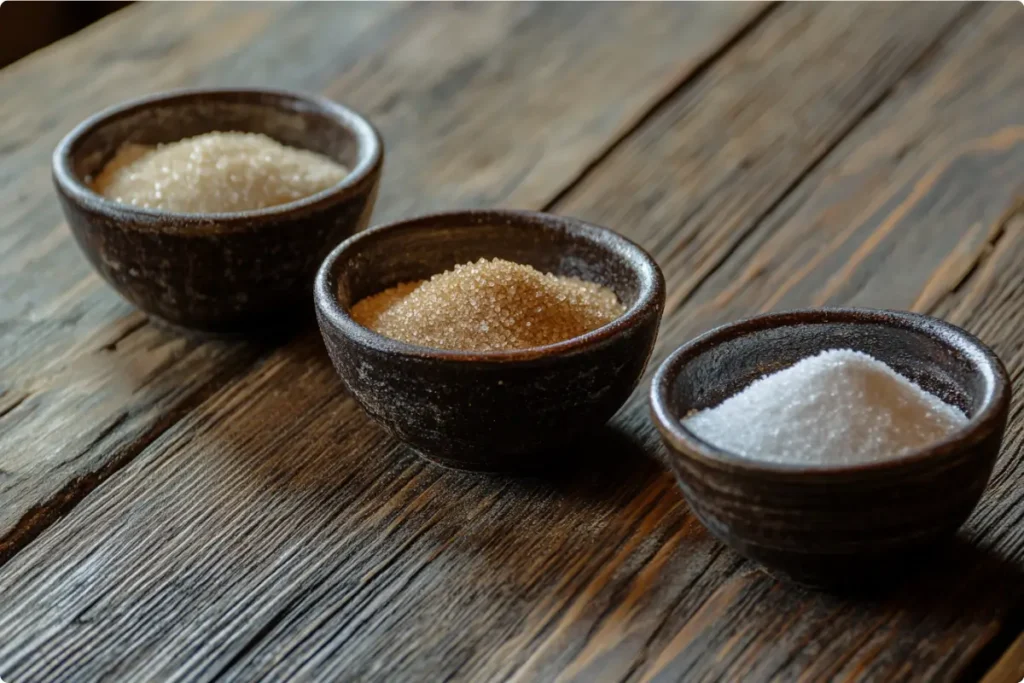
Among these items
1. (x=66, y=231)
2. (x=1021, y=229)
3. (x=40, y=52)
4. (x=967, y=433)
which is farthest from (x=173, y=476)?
(x=40, y=52)

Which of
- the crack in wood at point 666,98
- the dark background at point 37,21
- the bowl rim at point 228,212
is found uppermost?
the bowl rim at point 228,212

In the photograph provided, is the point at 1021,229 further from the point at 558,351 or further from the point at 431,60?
the point at 431,60

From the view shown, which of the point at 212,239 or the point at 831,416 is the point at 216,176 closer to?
the point at 212,239

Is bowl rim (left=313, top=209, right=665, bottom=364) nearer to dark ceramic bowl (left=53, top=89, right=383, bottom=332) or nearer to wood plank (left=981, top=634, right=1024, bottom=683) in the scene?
dark ceramic bowl (left=53, top=89, right=383, bottom=332)

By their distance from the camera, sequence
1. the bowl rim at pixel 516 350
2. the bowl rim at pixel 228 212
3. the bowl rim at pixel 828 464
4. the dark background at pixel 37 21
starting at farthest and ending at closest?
1. the dark background at pixel 37 21
2. the bowl rim at pixel 228 212
3. the bowl rim at pixel 516 350
4. the bowl rim at pixel 828 464

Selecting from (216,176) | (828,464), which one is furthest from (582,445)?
(216,176)

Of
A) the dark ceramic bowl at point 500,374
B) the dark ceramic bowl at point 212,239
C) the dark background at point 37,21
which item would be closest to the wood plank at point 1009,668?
the dark ceramic bowl at point 500,374

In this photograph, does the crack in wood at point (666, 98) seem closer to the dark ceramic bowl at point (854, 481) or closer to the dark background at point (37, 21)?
the dark ceramic bowl at point (854, 481)
